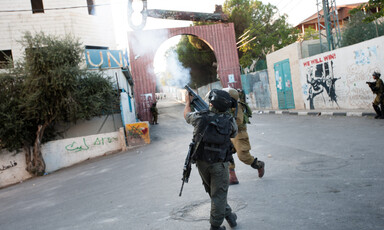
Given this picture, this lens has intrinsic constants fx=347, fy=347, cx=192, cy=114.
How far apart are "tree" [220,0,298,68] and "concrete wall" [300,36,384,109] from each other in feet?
47.1

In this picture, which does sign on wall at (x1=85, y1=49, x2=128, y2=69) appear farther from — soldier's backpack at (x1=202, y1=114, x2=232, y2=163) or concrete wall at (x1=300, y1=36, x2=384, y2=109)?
soldier's backpack at (x1=202, y1=114, x2=232, y2=163)

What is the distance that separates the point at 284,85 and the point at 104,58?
34.6 ft

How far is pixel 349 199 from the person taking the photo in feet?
12.6

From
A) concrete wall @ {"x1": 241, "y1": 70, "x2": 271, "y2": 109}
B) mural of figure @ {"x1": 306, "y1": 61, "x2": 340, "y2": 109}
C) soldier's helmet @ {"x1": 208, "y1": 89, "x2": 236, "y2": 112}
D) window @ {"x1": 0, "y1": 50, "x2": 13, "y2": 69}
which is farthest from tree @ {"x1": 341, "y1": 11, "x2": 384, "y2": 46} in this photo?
soldier's helmet @ {"x1": 208, "y1": 89, "x2": 236, "y2": 112}

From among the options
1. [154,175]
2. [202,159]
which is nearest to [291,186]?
[202,159]

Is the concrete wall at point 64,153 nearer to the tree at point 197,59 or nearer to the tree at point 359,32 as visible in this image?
the tree at point 359,32

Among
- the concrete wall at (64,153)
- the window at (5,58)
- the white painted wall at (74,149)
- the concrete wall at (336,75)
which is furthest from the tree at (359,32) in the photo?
the window at (5,58)

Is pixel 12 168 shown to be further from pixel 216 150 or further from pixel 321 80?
pixel 321 80

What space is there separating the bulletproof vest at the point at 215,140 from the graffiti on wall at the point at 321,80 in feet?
44.0

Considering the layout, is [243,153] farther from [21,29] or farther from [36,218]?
[21,29]

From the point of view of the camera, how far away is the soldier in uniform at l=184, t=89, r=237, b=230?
11.1 feet

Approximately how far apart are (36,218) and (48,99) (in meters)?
8.16

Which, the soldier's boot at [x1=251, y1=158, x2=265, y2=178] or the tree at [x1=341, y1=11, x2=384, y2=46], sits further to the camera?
the tree at [x1=341, y1=11, x2=384, y2=46]

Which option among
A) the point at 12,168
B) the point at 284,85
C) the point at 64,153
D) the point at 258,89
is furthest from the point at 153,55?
the point at 12,168
